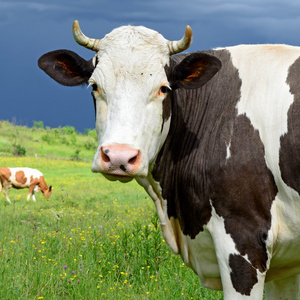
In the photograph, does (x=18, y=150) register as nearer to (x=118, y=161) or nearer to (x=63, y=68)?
(x=63, y=68)

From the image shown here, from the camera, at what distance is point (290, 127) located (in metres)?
3.88

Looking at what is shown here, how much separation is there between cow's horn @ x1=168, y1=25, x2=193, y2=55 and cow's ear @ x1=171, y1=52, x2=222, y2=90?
97mm

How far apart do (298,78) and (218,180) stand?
108 cm

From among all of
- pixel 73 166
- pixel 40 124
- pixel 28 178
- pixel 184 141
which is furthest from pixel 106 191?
pixel 40 124

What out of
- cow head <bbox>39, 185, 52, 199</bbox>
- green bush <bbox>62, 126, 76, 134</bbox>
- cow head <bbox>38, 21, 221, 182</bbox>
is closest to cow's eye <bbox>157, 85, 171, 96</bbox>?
cow head <bbox>38, 21, 221, 182</bbox>

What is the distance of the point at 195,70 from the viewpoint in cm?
423

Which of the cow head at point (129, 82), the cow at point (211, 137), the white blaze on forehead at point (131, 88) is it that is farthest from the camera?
the cow at point (211, 137)

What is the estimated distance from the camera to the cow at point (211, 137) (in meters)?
3.81

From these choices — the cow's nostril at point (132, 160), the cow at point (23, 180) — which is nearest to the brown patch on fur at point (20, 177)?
the cow at point (23, 180)

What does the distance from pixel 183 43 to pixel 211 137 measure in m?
0.84

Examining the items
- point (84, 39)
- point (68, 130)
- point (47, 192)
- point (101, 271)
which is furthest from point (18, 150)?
point (84, 39)

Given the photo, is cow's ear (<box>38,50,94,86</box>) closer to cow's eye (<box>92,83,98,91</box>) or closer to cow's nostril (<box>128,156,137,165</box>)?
cow's eye (<box>92,83,98,91</box>)

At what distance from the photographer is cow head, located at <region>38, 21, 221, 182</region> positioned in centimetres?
358

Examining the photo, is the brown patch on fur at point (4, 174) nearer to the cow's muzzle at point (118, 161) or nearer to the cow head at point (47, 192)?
the cow head at point (47, 192)
